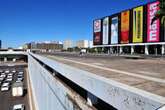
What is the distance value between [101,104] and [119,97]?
104 inches

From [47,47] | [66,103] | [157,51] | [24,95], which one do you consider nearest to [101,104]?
[66,103]

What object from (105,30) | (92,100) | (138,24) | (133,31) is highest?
(138,24)

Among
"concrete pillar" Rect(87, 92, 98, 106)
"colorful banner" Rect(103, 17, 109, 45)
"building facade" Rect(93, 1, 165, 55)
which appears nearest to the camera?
"concrete pillar" Rect(87, 92, 98, 106)

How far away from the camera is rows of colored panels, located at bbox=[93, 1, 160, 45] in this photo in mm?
81375

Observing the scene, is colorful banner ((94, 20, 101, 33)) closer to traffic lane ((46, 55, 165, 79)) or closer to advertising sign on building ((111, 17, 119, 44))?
advertising sign on building ((111, 17, 119, 44))

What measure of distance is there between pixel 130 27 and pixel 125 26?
133 inches

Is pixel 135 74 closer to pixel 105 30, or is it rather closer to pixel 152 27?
pixel 152 27

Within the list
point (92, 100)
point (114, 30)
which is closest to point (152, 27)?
point (114, 30)

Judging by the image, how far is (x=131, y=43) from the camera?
310ft

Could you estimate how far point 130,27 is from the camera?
92625mm

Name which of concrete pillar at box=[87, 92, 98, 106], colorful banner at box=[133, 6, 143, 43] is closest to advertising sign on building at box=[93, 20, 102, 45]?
colorful banner at box=[133, 6, 143, 43]

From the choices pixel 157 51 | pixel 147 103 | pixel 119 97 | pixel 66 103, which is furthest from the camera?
pixel 157 51

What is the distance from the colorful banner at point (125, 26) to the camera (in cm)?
9416

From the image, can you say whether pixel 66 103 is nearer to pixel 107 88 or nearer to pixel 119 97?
pixel 107 88
